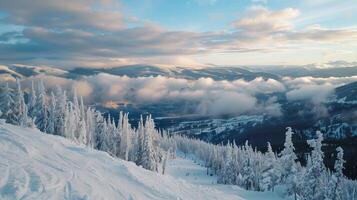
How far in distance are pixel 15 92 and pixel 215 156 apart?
8936 centimetres

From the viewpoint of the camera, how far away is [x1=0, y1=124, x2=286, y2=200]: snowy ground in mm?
25469

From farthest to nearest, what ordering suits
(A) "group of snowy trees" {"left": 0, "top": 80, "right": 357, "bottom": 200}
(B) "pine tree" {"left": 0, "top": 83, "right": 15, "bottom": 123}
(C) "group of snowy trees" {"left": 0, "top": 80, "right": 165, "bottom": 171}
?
(C) "group of snowy trees" {"left": 0, "top": 80, "right": 165, "bottom": 171}
(B) "pine tree" {"left": 0, "top": 83, "right": 15, "bottom": 123}
(A) "group of snowy trees" {"left": 0, "top": 80, "right": 357, "bottom": 200}

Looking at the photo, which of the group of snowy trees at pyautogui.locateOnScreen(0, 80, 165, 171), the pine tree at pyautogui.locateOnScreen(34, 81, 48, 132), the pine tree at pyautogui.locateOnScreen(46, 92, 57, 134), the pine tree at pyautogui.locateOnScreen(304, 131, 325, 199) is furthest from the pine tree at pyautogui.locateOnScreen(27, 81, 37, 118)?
the pine tree at pyautogui.locateOnScreen(304, 131, 325, 199)

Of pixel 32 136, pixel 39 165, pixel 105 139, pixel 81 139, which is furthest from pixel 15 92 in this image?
pixel 39 165

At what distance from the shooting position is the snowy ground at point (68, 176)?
25.5 metres

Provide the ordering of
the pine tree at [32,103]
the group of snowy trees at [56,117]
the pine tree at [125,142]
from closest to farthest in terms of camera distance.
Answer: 1. the group of snowy trees at [56,117]
2. the pine tree at [32,103]
3. the pine tree at [125,142]

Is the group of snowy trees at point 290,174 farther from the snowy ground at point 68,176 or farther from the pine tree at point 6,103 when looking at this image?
the pine tree at point 6,103

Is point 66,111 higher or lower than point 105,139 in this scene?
higher

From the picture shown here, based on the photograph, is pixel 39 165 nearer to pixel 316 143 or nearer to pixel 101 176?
pixel 101 176

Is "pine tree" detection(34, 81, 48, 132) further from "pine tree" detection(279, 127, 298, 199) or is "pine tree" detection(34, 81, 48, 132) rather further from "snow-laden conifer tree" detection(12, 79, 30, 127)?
"pine tree" detection(279, 127, 298, 199)

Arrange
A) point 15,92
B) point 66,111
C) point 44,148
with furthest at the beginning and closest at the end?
1. point 66,111
2. point 15,92
3. point 44,148

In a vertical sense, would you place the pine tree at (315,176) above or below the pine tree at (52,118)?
below

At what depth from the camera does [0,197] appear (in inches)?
879

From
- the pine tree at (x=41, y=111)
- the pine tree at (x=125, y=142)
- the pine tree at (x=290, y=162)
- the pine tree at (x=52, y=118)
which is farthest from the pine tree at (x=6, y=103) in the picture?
the pine tree at (x=290, y=162)
